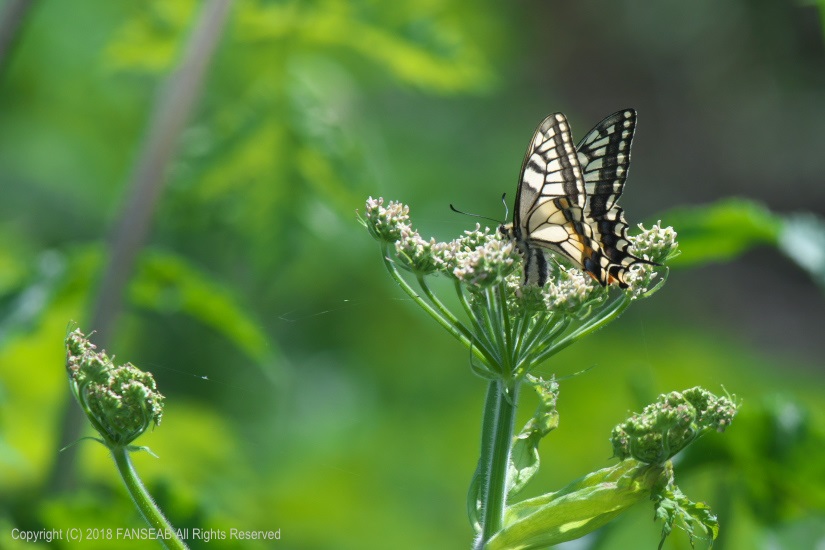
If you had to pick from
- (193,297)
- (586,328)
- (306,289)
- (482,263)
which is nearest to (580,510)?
(586,328)

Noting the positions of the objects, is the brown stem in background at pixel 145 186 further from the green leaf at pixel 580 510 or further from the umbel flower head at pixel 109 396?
the green leaf at pixel 580 510

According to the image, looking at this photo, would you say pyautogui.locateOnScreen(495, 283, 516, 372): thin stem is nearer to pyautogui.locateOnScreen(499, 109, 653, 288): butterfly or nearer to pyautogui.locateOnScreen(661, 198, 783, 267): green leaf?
pyautogui.locateOnScreen(499, 109, 653, 288): butterfly

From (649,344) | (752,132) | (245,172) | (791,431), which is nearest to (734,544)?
(791,431)

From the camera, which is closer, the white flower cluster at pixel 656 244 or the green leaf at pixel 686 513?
the green leaf at pixel 686 513

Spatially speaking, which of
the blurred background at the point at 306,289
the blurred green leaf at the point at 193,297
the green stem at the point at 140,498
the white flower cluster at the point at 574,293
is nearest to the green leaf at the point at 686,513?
the blurred background at the point at 306,289

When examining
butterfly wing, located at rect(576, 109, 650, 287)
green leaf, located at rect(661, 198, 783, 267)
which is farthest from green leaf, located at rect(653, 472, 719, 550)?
green leaf, located at rect(661, 198, 783, 267)

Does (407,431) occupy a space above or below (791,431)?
above

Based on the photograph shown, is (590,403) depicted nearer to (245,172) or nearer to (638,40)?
(245,172)
